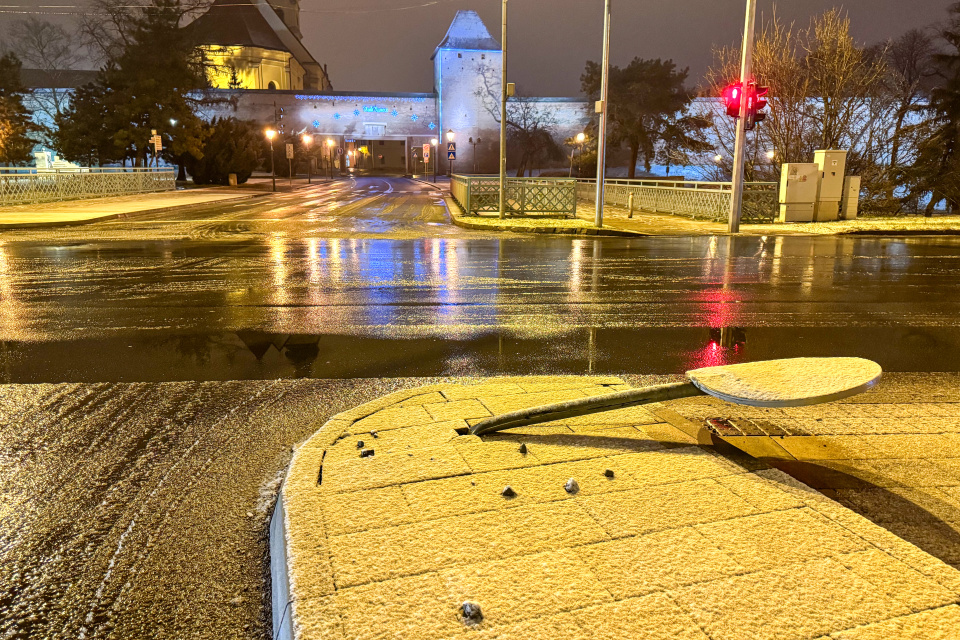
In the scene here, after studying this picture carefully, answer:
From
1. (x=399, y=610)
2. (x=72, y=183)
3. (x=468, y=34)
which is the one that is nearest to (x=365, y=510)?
(x=399, y=610)

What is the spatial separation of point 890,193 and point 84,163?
53.6 metres

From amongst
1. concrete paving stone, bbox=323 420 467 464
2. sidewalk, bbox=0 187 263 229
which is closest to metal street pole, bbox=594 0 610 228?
sidewalk, bbox=0 187 263 229

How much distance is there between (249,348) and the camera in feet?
22.6

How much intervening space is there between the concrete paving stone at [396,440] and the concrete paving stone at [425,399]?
0.48 metres

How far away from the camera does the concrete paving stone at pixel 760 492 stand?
129 inches

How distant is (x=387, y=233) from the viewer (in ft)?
65.3

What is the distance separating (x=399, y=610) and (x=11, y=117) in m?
61.8

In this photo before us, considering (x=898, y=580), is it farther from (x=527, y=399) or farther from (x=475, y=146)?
(x=475, y=146)

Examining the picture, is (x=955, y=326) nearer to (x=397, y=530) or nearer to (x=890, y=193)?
(x=397, y=530)

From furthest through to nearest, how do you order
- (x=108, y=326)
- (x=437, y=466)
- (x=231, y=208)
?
(x=231, y=208), (x=108, y=326), (x=437, y=466)

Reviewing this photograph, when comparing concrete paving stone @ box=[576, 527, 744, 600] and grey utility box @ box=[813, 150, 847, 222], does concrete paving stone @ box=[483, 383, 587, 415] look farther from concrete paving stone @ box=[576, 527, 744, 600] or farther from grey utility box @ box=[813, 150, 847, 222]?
grey utility box @ box=[813, 150, 847, 222]

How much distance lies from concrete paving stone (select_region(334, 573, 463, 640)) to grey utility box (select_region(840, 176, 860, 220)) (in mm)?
26647

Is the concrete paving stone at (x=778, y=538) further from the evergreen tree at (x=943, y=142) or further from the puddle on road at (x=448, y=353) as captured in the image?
the evergreen tree at (x=943, y=142)

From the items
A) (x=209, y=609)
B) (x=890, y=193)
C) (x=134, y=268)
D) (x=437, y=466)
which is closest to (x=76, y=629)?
(x=209, y=609)
